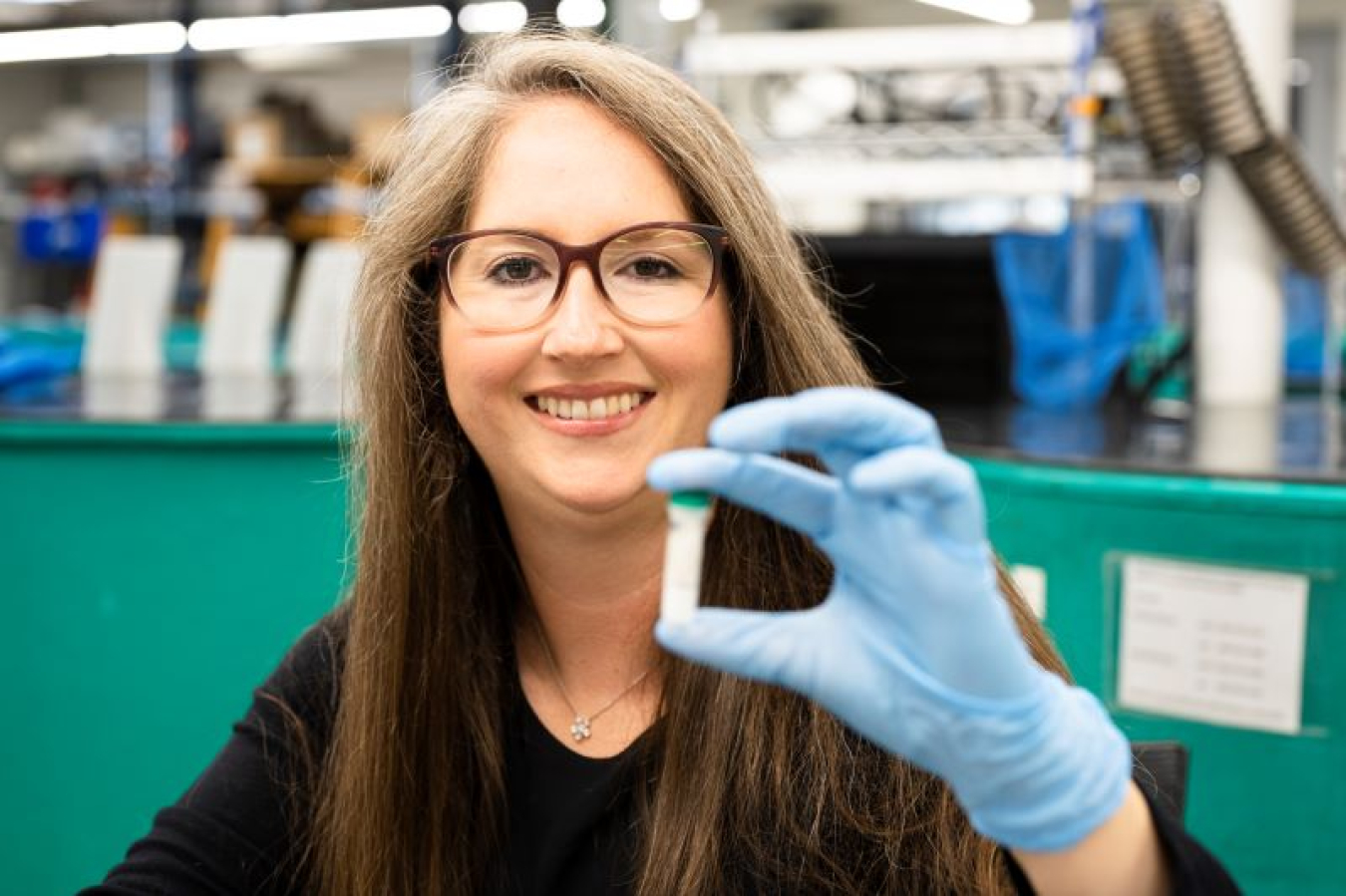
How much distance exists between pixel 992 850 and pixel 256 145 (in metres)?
9.86

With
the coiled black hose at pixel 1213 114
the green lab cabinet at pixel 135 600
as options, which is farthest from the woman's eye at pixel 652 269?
the coiled black hose at pixel 1213 114

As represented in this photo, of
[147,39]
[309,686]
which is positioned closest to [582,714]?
[309,686]

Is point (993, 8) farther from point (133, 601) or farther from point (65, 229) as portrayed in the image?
point (133, 601)

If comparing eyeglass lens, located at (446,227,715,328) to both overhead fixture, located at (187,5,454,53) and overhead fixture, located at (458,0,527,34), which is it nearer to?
overhead fixture, located at (458,0,527,34)

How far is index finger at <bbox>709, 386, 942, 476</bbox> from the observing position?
755mm

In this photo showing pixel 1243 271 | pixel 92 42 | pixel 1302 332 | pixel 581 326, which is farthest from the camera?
pixel 92 42

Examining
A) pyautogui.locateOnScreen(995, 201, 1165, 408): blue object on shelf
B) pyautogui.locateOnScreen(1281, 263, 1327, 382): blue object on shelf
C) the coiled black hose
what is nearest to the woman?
the coiled black hose

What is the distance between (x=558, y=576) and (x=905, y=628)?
578mm

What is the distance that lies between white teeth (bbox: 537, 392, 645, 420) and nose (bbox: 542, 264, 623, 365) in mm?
36

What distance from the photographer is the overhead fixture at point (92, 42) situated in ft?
35.3

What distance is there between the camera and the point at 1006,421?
2998 millimetres

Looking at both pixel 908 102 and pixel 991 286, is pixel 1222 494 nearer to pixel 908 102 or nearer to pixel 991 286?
pixel 991 286

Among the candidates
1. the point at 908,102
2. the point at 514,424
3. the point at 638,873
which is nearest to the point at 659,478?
the point at 514,424

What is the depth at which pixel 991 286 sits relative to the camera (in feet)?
12.6
